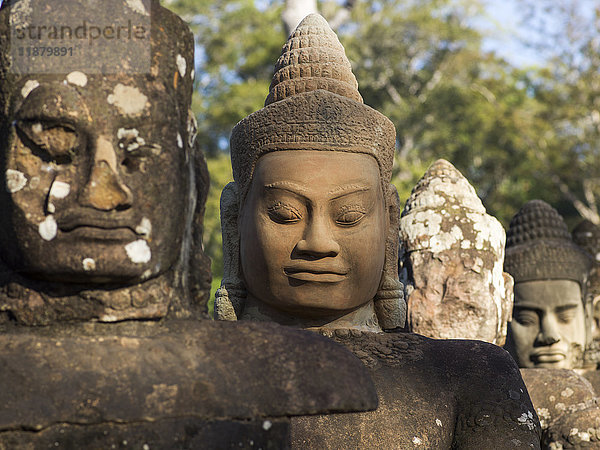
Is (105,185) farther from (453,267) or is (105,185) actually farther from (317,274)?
(453,267)

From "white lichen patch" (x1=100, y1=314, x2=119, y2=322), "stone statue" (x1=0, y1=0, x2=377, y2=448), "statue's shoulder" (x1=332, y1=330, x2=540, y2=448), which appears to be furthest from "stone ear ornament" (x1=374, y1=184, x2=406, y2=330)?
"white lichen patch" (x1=100, y1=314, x2=119, y2=322)

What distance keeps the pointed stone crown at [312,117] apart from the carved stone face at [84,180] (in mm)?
1877

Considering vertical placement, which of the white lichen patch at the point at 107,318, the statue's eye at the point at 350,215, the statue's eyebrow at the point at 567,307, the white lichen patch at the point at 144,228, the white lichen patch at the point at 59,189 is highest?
the white lichen patch at the point at 59,189

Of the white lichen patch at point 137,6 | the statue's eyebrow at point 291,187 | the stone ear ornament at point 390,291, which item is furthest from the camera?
the stone ear ornament at point 390,291

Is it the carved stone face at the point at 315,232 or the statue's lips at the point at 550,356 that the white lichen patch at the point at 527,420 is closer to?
the carved stone face at the point at 315,232

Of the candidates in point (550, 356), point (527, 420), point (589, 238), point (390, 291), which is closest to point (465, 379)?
point (527, 420)

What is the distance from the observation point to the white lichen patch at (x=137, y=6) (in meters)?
2.87

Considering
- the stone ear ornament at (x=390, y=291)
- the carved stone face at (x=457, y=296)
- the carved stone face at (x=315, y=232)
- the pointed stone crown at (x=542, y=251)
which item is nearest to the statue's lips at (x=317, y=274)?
the carved stone face at (x=315, y=232)

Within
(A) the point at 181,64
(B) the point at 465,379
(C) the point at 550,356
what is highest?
(A) the point at 181,64

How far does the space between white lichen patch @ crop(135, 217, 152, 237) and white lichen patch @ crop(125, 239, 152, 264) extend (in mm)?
27

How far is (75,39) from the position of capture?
109 inches

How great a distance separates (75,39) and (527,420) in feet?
9.19

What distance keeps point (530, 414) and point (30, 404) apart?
8.76 ft

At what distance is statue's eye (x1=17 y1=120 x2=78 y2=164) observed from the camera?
271 cm
